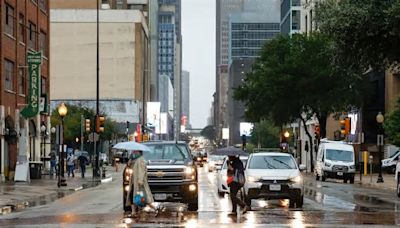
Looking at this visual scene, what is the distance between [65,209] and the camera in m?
24.5

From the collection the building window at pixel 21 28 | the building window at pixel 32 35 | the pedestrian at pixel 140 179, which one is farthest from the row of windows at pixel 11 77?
the pedestrian at pixel 140 179

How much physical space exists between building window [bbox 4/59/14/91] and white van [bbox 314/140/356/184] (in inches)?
793

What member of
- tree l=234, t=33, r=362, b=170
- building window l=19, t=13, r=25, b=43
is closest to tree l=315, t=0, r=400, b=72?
building window l=19, t=13, r=25, b=43

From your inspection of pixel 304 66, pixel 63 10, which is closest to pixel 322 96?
pixel 304 66

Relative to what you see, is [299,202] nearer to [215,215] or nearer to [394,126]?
[215,215]

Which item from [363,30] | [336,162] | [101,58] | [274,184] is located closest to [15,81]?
[336,162]

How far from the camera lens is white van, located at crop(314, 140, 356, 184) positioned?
4944cm

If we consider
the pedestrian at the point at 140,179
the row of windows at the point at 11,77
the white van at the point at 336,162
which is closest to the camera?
the pedestrian at the point at 140,179

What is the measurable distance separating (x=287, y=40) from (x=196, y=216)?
1770 inches

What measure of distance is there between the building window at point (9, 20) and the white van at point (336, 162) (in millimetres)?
21161

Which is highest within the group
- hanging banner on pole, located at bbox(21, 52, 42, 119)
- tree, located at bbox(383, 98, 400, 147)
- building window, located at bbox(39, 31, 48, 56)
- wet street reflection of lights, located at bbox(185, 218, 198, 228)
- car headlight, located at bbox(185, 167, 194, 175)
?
building window, located at bbox(39, 31, 48, 56)

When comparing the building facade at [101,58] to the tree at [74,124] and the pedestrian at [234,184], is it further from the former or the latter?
the pedestrian at [234,184]

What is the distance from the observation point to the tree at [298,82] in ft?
201

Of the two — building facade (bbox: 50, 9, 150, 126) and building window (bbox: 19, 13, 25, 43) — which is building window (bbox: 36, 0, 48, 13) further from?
building facade (bbox: 50, 9, 150, 126)
